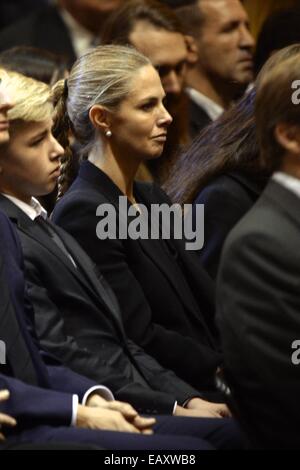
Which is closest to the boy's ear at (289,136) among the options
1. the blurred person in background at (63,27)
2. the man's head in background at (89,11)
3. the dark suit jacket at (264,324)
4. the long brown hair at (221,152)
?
the dark suit jacket at (264,324)

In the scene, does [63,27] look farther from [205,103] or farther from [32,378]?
[32,378]

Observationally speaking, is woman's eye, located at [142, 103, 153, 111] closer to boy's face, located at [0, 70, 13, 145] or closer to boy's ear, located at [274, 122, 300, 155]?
boy's face, located at [0, 70, 13, 145]

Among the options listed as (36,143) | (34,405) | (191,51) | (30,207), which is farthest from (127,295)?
(191,51)

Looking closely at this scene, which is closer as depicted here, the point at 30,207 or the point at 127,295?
the point at 30,207

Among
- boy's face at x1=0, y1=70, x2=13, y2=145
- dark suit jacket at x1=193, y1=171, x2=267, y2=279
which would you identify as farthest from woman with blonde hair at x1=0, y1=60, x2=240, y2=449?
dark suit jacket at x1=193, y1=171, x2=267, y2=279

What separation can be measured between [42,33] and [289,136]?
256cm

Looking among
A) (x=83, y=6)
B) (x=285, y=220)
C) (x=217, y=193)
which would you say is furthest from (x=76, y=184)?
(x=83, y=6)

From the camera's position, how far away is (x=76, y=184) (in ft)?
10.5

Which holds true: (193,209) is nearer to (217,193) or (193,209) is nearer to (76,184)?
(217,193)

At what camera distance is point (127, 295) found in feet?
10.1

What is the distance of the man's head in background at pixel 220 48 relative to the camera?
4.70m

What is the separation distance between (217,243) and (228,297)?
3.51 feet

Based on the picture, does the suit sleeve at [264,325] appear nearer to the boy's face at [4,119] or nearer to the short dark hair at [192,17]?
the boy's face at [4,119]

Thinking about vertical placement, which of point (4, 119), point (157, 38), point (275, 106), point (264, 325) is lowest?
point (157, 38)
